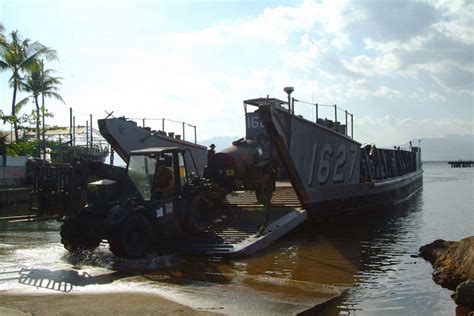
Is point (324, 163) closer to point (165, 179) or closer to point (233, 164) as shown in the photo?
point (233, 164)

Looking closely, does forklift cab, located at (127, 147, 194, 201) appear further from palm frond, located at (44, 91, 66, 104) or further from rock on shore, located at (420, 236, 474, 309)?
palm frond, located at (44, 91, 66, 104)

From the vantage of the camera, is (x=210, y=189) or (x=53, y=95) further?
(x=53, y=95)

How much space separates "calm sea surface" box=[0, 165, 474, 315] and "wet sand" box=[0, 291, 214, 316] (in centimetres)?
33

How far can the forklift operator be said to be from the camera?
34.9 feet

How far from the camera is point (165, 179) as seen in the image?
10.8 meters

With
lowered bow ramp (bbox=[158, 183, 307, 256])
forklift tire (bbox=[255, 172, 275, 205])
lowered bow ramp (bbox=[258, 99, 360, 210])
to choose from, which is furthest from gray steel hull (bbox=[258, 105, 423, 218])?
lowered bow ramp (bbox=[158, 183, 307, 256])

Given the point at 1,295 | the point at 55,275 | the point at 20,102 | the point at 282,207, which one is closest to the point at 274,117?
the point at 282,207

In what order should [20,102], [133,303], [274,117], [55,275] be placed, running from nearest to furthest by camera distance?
[133,303] → [55,275] → [274,117] → [20,102]

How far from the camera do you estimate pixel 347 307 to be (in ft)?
23.1

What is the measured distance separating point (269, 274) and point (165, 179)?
3.21 metres

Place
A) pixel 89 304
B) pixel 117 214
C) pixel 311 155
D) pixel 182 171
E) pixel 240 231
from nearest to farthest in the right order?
pixel 89 304
pixel 117 214
pixel 182 171
pixel 240 231
pixel 311 155

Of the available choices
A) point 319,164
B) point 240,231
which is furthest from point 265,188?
point 240,231

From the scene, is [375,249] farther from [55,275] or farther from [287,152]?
[55,275]

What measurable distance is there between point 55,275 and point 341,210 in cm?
1121
